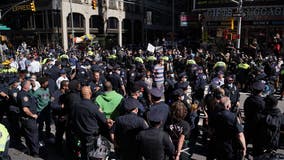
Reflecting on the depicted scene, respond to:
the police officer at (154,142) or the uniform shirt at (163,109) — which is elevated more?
the uniform shirt at (163,109)

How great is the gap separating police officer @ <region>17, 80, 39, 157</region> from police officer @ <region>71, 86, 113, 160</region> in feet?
5.84

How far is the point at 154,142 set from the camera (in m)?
4.03

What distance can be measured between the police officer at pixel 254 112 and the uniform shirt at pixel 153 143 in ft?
7.25

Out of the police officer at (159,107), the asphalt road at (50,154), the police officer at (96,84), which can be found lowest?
the asphalt road at (50,154)

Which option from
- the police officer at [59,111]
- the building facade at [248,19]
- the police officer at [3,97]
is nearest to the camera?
the police officer at [59,111]

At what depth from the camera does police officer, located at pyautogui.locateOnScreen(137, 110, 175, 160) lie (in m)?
4.04

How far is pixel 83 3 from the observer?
40531 millimetres

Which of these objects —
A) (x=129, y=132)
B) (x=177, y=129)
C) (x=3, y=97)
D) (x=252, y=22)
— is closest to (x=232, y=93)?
(x=177, y=129)

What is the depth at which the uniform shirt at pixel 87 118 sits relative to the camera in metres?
5.04

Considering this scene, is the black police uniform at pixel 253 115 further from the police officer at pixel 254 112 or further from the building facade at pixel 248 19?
the building facade at pixel 248 19

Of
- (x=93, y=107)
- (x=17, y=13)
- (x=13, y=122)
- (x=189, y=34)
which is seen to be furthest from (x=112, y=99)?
(x=189, y=34)

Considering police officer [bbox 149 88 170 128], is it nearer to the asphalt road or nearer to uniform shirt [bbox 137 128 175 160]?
uniform shirt [bbox 137 128 175 160]

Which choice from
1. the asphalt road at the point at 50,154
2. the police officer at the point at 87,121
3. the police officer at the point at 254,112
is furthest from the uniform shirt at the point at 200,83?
the police officer at the point at 87,121

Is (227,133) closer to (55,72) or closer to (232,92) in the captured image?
(232,92)
